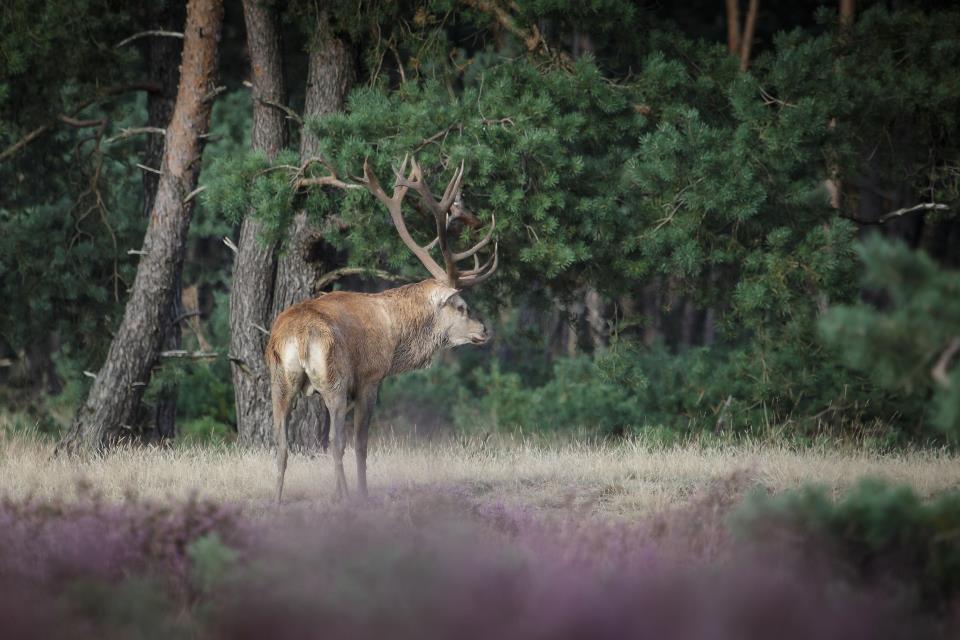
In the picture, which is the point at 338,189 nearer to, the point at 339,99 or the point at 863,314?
the point at 339,99

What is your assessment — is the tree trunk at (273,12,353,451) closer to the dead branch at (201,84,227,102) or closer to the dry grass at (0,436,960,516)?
the dry grass at (0,436,960,516)

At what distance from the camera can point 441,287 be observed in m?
10.6

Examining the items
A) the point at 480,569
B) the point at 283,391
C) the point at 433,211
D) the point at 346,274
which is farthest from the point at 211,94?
the point at 480,569

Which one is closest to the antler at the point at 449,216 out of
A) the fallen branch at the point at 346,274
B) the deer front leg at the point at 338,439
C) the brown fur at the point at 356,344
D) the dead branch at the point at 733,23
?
the brown fur at the point at 356,344

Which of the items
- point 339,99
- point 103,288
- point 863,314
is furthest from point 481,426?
point 863,314

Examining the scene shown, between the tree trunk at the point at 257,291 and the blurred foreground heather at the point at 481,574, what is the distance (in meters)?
5.37

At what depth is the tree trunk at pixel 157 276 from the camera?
1273 centimetres

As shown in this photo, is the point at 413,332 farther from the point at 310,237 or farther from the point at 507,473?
the point at 310,237

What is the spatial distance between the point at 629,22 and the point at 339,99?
3.10 meters

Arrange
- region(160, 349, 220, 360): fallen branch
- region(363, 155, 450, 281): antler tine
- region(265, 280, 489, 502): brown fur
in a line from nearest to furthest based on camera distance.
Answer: region(265, 280, 489, 502): brown fur → region(363, 155, 450, 281): antler tine → region(160, 349, 220, 360): fallen branch

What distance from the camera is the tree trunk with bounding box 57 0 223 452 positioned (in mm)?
12734

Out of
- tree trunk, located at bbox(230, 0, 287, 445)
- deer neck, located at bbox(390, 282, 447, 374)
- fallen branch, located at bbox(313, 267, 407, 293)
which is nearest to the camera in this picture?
deer neck, located at bbox(390, 282, 447, 374)

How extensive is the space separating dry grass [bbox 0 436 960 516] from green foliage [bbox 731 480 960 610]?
2569mm

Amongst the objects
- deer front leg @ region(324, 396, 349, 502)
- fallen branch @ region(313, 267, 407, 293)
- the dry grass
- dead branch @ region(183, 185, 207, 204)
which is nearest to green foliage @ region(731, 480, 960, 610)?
the dry grass
